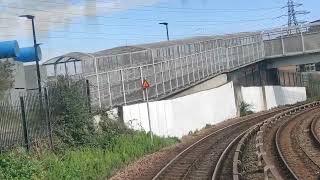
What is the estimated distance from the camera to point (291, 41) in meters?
58.5

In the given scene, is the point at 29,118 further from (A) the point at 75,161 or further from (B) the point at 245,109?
(B) the point at 245,109

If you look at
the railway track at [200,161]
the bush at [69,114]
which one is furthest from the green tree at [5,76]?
the railway track at [200,161]

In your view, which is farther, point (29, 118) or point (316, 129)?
point (316, 129)

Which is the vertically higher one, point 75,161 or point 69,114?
point 69,114

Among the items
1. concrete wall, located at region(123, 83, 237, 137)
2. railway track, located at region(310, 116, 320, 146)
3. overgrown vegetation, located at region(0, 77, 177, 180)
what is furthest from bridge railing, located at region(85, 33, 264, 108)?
railway track, located at region(310, 116, 320, 146)

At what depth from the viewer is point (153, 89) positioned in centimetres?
3522

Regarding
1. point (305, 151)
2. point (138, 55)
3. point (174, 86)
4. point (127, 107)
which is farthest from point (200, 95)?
point (305, 151)

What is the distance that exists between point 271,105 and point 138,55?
2013 cm

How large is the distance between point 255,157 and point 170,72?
1997cm

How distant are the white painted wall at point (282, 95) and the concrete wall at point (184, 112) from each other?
11.0 m

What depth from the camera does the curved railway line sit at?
15.5 meters

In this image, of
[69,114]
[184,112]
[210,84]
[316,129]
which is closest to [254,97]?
[210,84]

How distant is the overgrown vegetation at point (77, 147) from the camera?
1645cm

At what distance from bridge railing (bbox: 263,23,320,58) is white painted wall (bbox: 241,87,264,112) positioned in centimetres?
765
